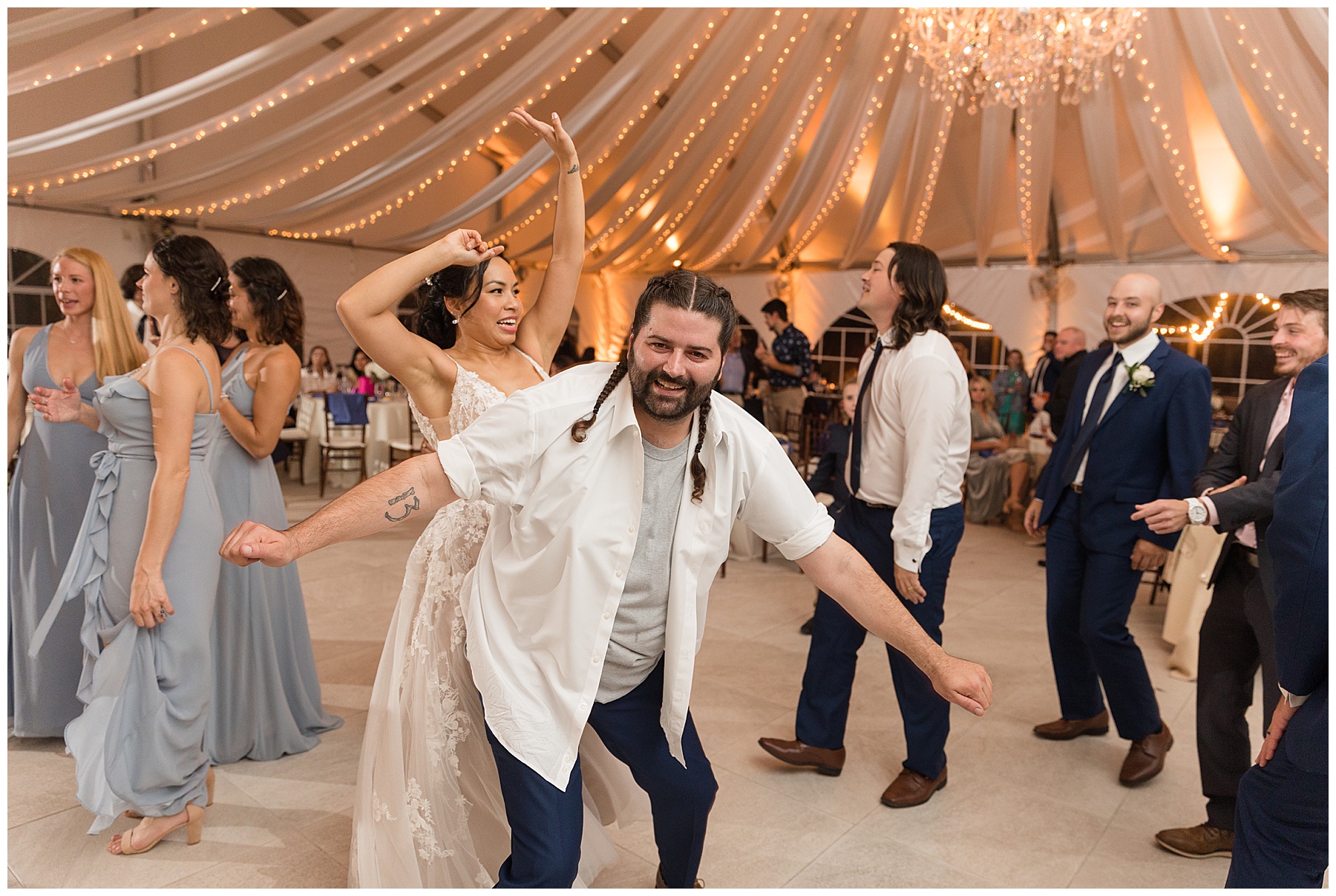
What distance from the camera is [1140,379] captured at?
268cm

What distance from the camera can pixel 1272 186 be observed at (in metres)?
6.86

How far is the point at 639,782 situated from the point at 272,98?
206 inches

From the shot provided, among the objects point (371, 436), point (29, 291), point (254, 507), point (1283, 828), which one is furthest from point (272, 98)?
point (1283, 828)

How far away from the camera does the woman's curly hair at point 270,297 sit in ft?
8.70

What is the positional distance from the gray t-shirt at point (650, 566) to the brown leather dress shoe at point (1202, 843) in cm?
173

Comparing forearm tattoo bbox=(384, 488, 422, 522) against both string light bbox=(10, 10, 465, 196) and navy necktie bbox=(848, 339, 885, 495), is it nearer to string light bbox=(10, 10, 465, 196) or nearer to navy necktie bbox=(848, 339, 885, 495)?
navy necktie bbox=(848, 339, 885, 495)

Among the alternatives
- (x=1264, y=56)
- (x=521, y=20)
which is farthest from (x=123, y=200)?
(x=1264, y=56)

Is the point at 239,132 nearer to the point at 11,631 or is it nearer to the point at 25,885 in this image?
the point at 11,631

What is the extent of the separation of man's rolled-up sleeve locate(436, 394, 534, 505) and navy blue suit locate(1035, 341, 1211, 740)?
204 cm

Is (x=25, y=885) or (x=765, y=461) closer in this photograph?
(x=765, y=461)

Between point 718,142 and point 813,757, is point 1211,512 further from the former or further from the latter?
point 718,142

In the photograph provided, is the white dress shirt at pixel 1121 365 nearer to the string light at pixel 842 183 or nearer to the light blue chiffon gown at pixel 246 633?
the light blue chiffon gown at pixel 246 633

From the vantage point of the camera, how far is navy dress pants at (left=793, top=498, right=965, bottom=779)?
2619 millimetres

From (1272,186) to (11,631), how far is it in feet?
27.7
